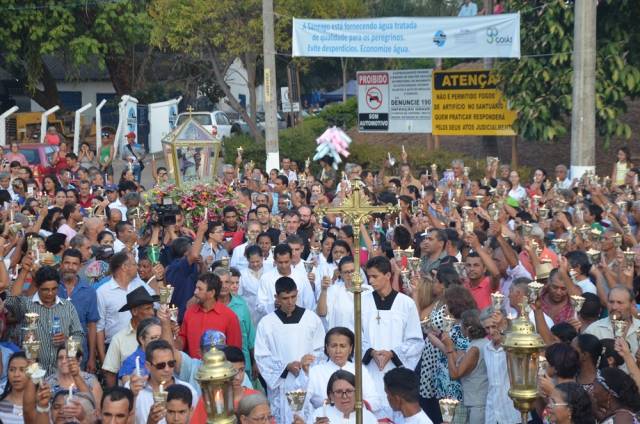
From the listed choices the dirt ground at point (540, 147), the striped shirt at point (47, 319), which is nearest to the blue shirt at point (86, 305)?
the striped shirt at point (47, 319)

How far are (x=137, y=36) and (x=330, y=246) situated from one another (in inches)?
928

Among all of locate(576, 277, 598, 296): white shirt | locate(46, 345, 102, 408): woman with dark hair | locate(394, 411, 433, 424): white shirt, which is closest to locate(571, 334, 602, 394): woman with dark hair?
locate(394, 411, 433, 424): white shirt

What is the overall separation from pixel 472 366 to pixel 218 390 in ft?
11.2

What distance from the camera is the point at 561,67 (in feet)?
69.7

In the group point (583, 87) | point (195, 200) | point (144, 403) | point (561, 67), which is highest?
point (561, 67)

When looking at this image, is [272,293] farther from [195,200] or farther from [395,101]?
[395,101]

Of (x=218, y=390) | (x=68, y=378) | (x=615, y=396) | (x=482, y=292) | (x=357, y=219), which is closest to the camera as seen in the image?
(x=218, y=390)

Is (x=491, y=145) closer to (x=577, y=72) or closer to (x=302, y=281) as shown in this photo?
(x=577, y=72)

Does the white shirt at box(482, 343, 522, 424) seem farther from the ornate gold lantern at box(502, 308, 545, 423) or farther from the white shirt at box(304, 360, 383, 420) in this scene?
the ornate gold lantern at box(502, 308, 545, 423)

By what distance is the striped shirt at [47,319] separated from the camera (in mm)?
9047

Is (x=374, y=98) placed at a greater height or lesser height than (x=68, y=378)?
greater

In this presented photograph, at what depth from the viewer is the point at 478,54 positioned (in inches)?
815

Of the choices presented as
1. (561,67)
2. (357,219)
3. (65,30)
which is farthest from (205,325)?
(65,30)

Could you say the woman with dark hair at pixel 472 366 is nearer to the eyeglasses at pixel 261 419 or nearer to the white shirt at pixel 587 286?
the white shirt at pixel 587 286
